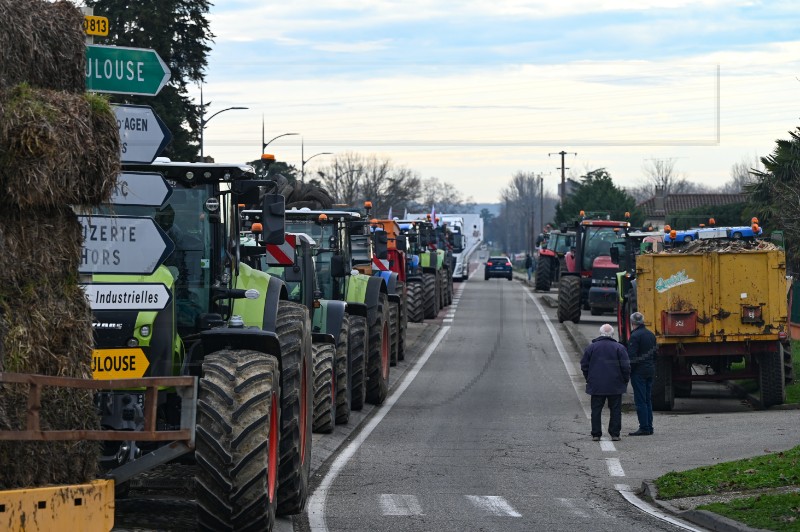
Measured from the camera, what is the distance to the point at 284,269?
1745 centimetres

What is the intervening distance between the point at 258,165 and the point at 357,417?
23.6 m

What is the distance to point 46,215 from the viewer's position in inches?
285

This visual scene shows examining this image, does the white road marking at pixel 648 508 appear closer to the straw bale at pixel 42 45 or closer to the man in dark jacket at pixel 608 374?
the man in dark jacket at pixel 608 374

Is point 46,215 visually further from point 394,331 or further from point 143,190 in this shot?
point 394,331

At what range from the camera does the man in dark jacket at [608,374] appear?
688 inches

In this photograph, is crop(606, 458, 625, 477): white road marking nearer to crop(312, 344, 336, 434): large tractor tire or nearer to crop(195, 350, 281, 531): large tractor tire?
crop(312, 344, 336, 434): large tractor tire

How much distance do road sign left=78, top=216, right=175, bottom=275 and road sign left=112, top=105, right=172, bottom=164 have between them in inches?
20.2

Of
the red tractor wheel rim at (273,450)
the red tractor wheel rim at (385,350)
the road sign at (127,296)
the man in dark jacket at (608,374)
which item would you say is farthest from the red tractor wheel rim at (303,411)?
the red tractor wheel rim at (385,350)

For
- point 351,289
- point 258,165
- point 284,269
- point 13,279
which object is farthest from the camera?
point 258,165

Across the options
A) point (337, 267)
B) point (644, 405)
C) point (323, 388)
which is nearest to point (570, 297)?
point (337, 267)

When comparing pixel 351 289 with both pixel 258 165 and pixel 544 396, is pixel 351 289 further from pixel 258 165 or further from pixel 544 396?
pixel 258 165

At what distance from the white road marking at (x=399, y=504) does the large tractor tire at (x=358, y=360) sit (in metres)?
6.68

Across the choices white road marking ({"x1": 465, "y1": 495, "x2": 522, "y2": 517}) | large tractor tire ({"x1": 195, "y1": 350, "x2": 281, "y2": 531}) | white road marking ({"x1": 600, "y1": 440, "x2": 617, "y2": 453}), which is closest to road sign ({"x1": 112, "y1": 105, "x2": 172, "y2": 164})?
large tractor tire ({"x1": 195, "y1": 350, "x2": 281, "y2": 531})

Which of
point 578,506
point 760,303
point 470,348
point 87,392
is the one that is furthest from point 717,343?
point 87,392
